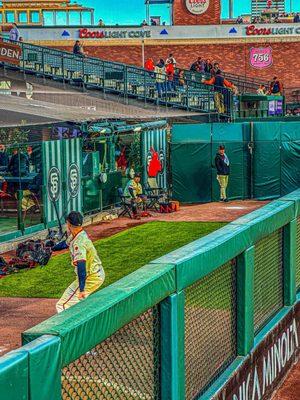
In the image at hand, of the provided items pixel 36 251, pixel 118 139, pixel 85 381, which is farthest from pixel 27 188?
pixel 85 381

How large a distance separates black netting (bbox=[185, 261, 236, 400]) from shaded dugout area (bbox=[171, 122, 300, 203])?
21605 mm

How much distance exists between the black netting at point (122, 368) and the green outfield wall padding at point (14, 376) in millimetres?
636

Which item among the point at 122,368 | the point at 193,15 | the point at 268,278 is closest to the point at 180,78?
the point at 193,15

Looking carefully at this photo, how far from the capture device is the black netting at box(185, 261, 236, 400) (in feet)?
22.1

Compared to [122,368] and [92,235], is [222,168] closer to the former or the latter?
[92,235]

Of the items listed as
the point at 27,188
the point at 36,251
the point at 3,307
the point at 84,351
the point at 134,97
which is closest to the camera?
the point at 84,351

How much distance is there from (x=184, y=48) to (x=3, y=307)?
44.5 m

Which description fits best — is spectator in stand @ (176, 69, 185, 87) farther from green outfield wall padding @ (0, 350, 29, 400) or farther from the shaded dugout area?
green outfield wall padding @ (0, 350, 29, 400)

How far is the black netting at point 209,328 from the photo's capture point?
6734 millimetres

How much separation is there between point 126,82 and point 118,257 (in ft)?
66.9

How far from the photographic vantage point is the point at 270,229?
8742 mm

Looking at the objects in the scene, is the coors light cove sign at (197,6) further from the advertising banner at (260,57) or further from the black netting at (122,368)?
the black netting at (122,368)

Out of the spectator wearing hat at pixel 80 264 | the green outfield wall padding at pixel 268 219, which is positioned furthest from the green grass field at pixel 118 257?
the green outfield wall padding at pixel 268 219

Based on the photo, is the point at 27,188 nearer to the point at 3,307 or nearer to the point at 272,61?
the point at 3,307
